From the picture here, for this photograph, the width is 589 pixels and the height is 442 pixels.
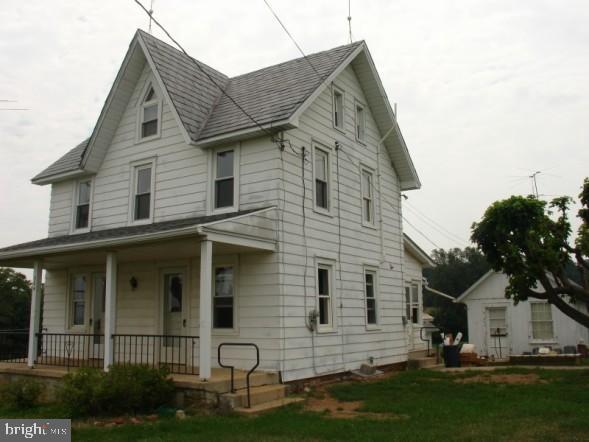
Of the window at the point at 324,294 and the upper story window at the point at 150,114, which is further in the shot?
the upper story window at the point at 150,114

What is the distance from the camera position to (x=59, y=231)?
58.2 ft

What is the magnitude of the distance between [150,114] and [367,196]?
258 inches

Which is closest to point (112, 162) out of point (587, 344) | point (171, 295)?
point (171, 295)

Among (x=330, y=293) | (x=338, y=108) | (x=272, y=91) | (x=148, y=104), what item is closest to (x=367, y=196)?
(x=338, y=108)

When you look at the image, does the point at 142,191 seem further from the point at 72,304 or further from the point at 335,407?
the point at 335,407

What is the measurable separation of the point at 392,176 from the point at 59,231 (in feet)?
34.2

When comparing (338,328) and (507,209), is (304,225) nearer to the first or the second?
(338,328)

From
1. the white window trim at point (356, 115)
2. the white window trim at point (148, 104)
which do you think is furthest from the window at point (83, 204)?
the white window trim at point (356, 115)

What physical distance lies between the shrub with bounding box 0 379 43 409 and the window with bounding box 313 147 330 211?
7603mm

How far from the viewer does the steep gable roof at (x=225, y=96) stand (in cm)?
1415

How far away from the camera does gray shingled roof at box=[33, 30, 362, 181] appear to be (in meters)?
14.3

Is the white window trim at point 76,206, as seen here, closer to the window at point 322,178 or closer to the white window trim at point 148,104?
the white window trim at point 148,104

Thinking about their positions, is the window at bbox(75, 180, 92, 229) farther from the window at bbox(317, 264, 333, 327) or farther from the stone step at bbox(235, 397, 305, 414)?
the stone step at bbox(235, 397, 305, 414)

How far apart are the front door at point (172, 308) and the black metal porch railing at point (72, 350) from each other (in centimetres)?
188
